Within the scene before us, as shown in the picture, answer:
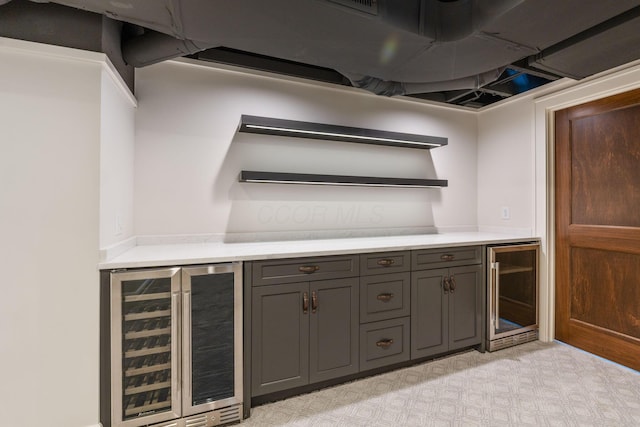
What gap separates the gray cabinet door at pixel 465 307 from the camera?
8.52 feet

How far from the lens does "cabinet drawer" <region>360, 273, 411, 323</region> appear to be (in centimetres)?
227

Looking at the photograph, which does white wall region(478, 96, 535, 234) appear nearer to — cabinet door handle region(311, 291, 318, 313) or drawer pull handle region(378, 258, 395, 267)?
drawer pull handle region(378, 258, 395, 267)

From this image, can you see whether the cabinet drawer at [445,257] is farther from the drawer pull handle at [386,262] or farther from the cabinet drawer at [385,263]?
the drawer pull handle at [386,262]

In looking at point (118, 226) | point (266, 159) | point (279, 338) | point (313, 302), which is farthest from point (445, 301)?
point (118, 226)

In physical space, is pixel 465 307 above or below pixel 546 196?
below

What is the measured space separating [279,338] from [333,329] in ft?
1.28

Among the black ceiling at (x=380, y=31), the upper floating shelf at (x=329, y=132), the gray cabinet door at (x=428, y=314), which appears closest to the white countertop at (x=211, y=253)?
the gray cabinet door at (x=428, y=314)

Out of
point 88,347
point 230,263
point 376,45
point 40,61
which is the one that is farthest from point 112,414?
point 376,45

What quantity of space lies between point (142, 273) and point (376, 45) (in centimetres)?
191

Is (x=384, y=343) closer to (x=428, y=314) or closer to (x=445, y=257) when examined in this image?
(x=428, y=314)

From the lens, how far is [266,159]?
8.94 feet

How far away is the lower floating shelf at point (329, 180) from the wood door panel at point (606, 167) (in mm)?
1190

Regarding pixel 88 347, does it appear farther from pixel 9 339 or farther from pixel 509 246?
pixel 509 246

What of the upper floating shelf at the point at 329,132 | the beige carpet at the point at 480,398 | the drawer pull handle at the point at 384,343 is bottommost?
the beige carpet at the point at 480,398
